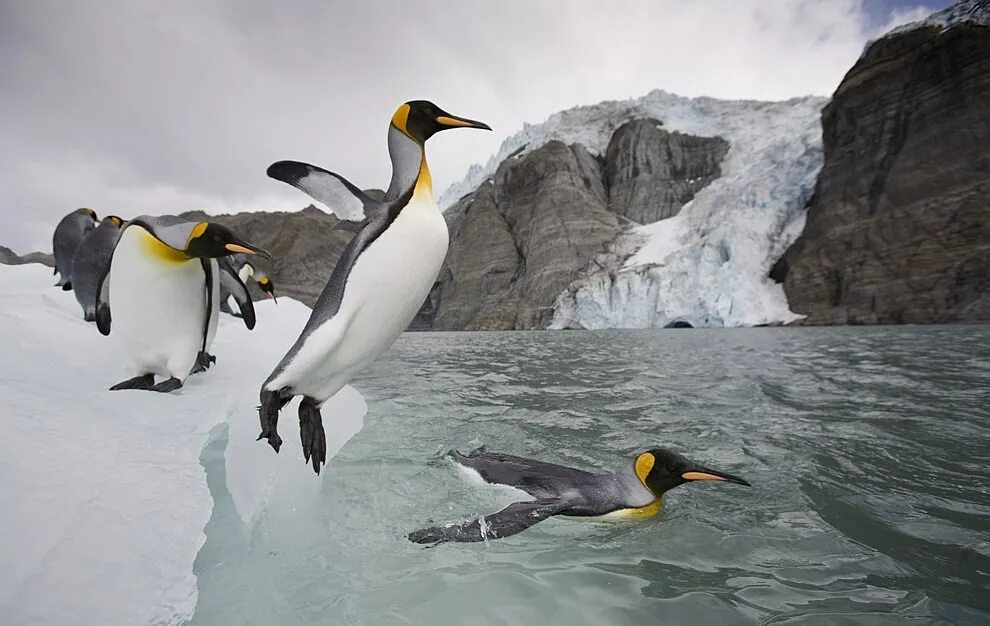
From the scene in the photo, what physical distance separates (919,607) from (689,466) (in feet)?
2.65

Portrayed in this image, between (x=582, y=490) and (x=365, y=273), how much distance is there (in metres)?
1.30

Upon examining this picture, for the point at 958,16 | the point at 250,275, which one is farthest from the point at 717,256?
the point at 250,275

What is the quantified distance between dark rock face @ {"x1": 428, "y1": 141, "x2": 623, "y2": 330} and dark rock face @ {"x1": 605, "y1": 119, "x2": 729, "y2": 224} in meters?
2.17

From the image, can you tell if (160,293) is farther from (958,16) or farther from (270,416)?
(958,16)

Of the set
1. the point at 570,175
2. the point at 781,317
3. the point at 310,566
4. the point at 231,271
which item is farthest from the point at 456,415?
the point at 570,175

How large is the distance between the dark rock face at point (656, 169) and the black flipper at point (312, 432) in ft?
144

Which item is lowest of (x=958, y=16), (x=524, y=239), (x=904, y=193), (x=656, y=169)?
(x=904, y=193)

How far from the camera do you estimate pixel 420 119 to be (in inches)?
86.7

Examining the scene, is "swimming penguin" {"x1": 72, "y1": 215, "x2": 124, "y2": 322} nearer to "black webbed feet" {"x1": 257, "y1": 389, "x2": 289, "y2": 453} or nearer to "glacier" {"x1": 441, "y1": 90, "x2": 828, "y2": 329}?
"black webbed feet" {"x1": 257, "y1": 389, "x2": 289, "y2": 453}

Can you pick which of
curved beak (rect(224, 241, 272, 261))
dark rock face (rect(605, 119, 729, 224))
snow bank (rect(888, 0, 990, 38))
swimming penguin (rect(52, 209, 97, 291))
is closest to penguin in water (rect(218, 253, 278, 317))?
swimming penguin (rect(52, 209, 97, 291))

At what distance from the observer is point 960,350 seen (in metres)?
7.79

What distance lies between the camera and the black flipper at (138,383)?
2565mm

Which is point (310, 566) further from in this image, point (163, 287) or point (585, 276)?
point (585, 276)

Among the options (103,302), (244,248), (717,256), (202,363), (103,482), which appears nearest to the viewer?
(103,482)
